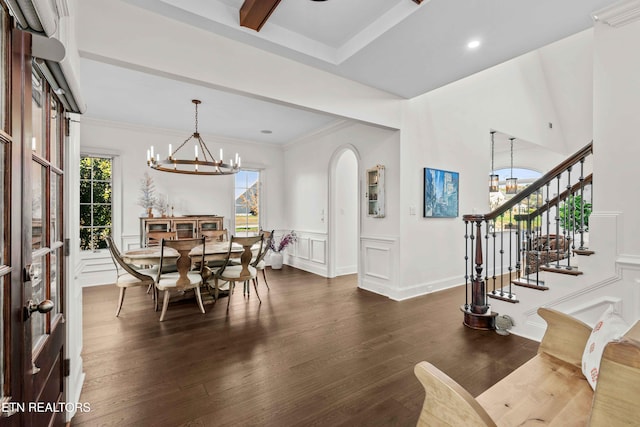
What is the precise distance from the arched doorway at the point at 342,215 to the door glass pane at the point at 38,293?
4459 millimetres

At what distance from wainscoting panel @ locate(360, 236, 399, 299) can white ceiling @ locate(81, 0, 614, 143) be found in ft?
6.91

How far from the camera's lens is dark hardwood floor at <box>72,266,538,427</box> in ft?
5.95

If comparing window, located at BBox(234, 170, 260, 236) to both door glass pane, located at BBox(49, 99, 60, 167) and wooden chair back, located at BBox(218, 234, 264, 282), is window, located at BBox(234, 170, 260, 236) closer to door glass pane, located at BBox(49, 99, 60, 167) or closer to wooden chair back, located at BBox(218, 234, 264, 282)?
wooden chair back, located at BBox(218, 234, 264, 282)

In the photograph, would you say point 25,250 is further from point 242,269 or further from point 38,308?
point 242,269

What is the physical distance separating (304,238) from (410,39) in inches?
168

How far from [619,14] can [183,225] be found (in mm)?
5955

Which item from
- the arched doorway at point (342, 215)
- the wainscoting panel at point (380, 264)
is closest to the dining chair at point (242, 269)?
the wainscoting panel at point (380, 264)

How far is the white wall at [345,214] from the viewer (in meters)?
5.73

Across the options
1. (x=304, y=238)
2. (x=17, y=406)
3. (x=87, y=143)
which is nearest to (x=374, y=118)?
(x=304, y=238)

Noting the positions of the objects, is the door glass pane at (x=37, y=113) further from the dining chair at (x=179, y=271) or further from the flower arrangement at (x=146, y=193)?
the flower arrangement at (x=146, y=193)

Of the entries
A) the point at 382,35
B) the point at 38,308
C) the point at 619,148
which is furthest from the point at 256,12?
the point at 619,148

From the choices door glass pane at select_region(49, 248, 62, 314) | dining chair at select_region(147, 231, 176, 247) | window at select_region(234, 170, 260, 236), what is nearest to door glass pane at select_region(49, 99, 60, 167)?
door glass pane at select_region(49, 248, 62, 314)

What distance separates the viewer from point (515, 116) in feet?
19.7

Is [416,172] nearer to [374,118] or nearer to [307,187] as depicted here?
[374,118]
